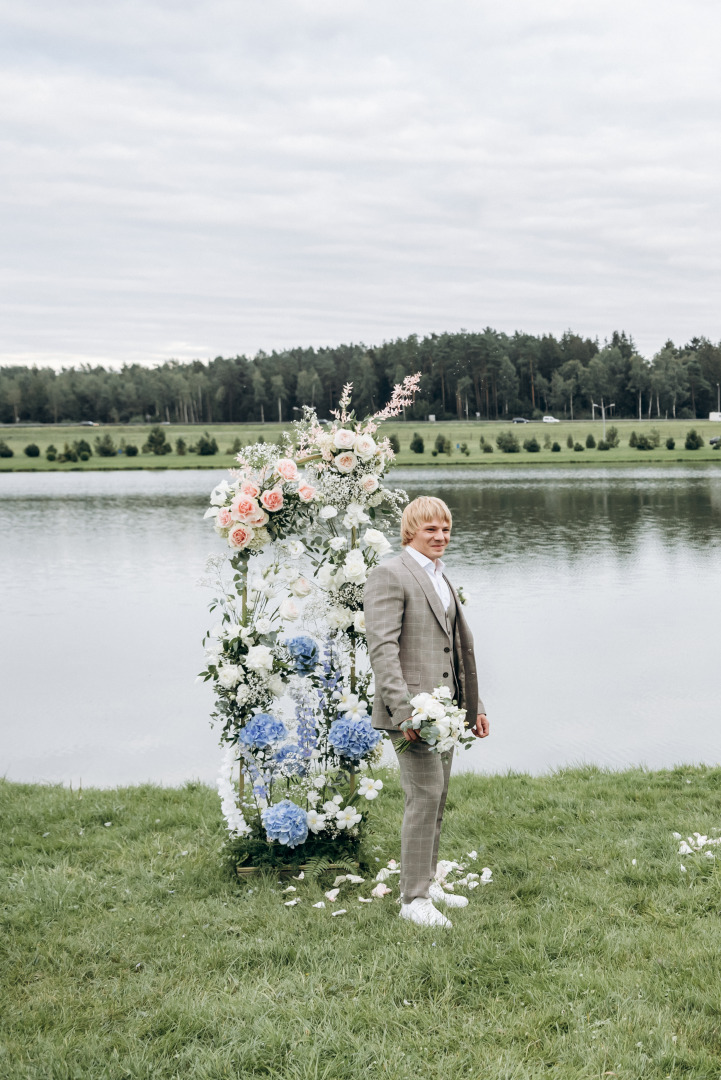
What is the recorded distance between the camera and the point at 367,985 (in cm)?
361

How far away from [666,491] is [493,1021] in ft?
98.4

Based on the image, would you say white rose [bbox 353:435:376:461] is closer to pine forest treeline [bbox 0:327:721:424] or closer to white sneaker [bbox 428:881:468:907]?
white sneaker [bbox 428:881:468:907]

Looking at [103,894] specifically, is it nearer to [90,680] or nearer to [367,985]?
[367,985]

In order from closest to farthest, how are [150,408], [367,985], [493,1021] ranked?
1. [493,1021]
2. [367,985]
3. [150,408]

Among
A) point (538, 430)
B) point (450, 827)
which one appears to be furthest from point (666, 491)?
point (538, 430)

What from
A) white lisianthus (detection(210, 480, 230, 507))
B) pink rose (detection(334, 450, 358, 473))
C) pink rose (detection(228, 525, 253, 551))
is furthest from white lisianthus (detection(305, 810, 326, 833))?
pink rose (detection(334, 450, 358, 473))

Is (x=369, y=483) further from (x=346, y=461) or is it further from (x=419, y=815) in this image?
(x=419, y=815)

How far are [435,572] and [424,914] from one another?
160cm

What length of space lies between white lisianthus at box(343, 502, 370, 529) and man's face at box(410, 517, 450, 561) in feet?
3.12

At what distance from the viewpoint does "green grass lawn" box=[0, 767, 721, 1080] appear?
10.3 ft

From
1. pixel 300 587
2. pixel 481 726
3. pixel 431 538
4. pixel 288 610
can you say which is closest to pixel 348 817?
pixel 481 726

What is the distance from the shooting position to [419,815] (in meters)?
4.31

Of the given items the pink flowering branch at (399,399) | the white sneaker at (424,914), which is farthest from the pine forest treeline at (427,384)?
the white sneaker at (424,914)

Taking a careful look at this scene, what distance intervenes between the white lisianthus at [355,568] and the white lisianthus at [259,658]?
63 cm
